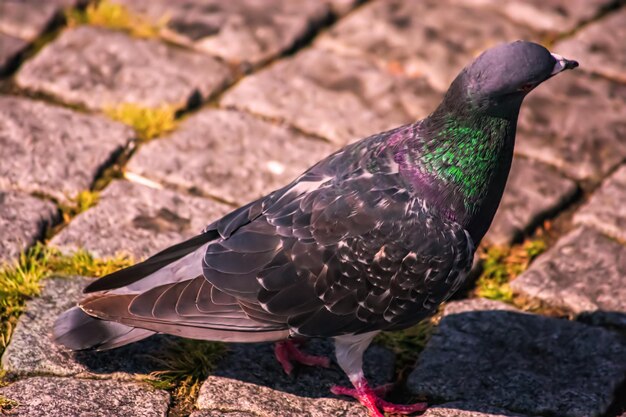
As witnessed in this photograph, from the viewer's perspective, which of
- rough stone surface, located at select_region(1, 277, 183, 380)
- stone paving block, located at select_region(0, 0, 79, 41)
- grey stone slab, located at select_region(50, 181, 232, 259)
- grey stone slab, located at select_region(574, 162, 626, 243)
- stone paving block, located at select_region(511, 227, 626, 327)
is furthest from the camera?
stone paving block, located at select_region(0, 0, 79, 41)

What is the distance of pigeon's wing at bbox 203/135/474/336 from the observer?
358cm

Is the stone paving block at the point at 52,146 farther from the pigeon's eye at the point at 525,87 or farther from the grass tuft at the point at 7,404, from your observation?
the pigeon's eye at the point at 525,87

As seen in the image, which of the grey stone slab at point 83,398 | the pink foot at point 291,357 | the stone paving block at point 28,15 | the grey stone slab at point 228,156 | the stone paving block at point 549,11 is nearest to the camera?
the grey stone slab at point 83,398

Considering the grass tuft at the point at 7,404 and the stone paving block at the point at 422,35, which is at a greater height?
the stone paving block at the point at 422,35

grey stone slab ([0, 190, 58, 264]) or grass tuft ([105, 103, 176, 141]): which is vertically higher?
grass tuft ([105, 103, 176, 141])

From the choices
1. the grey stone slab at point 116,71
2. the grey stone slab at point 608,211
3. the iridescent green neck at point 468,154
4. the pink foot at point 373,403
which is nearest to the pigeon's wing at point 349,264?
the iridescent green neck at point 468,154

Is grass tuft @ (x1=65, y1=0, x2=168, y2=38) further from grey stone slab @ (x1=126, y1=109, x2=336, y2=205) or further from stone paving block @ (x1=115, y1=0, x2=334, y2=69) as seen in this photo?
grey stone slab @ (x1=126, y1=109, x2=336, y2=205)

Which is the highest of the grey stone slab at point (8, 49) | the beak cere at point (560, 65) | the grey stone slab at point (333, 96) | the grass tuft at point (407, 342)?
the beak cere at point (560, 65)

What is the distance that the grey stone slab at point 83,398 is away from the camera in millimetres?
3566

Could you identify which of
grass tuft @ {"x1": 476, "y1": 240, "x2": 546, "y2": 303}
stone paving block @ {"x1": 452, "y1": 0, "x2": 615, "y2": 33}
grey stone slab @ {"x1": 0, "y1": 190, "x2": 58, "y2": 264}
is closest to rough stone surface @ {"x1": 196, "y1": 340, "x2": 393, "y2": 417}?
grass tuft @ {"x1": 476, "y1": 240, "x2": 546, "y2": 303}

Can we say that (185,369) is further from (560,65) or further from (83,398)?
(560,65)

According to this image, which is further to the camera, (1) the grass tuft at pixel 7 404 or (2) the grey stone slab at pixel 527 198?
(2) the grey stone slab at pixel 527 198

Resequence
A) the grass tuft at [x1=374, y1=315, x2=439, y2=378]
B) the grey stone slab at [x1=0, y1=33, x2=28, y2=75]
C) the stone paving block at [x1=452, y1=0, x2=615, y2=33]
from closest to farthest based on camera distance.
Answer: the grass tuft at [x1=374, y1=315, x2=439, y2=378] < the grey stone slab at [x1=0, y1=33, x2=28, y2=75] < the stone paving block at [x1=452, y1=0, x2=615, y2=33]

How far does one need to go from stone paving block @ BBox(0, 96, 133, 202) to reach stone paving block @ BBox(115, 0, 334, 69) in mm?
1042
